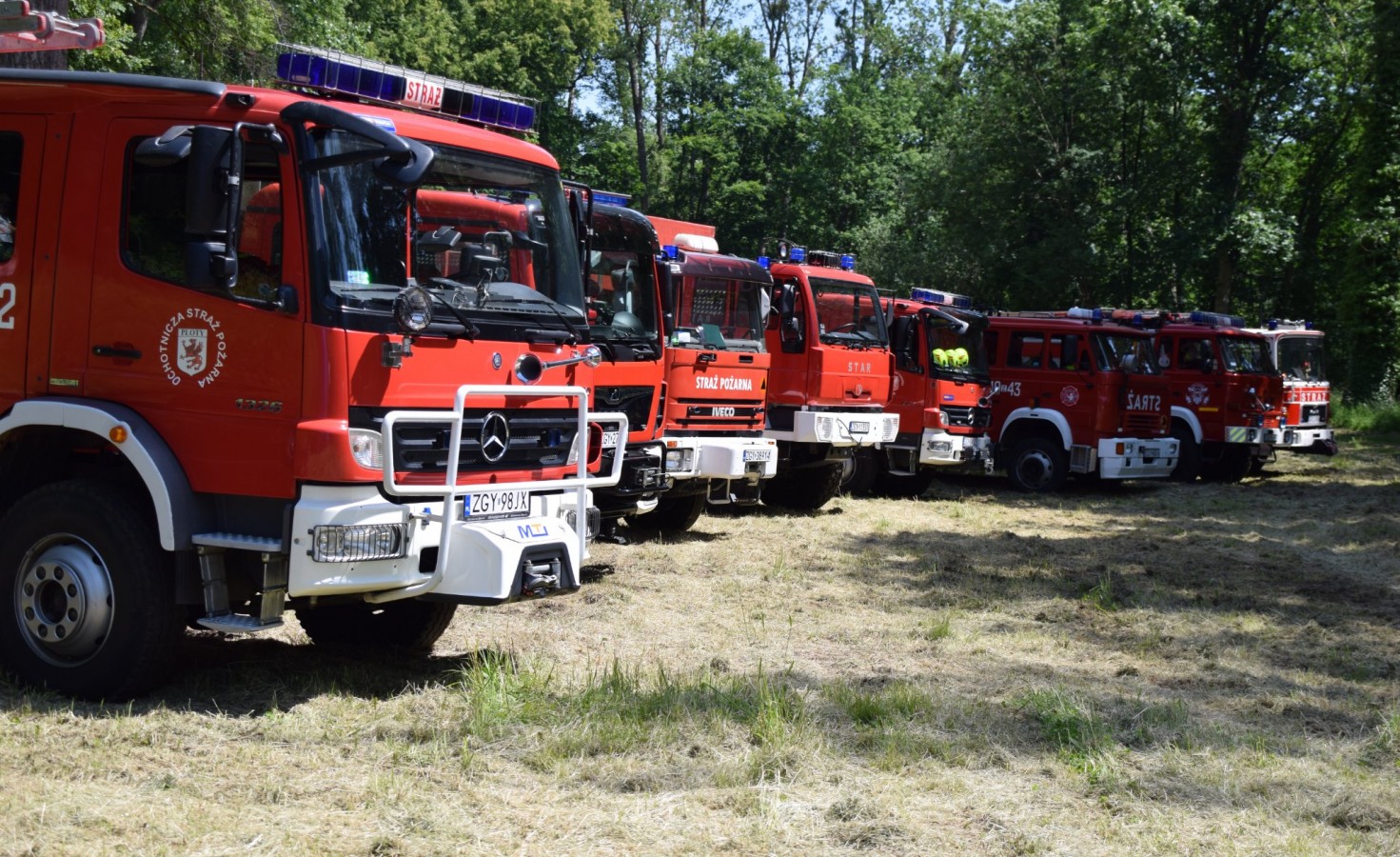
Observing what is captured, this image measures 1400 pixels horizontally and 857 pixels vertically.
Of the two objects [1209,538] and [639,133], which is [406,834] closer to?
[1209,538]

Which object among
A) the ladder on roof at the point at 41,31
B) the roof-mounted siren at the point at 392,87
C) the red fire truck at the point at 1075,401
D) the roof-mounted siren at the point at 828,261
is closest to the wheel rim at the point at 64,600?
the roof-mounted siren at the point at 392,87

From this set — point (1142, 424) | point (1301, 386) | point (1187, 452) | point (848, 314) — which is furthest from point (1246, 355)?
point (848, 314)

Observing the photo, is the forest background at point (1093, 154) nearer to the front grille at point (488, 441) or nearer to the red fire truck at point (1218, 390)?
the red fire truck at point (1218, 390)

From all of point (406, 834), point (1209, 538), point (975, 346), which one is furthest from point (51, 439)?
point (975, 346)

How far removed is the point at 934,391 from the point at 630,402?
7.10 meters

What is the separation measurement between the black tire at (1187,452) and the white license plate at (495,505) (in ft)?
51.1

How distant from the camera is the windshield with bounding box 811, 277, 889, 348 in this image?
1481 cm

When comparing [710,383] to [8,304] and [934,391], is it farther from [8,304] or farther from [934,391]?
[8,304]

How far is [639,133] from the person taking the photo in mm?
40500

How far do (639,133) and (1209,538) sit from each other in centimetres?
2932

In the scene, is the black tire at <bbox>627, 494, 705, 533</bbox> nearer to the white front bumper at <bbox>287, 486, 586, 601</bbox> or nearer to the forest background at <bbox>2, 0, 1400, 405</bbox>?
the white front bumper at <bbox>287, 486, 586, 601</bbox>

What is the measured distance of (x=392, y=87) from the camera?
6.32 meters

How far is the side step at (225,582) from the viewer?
5473mm

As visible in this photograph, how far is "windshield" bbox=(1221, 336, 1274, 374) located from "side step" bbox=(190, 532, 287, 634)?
16.8 m
